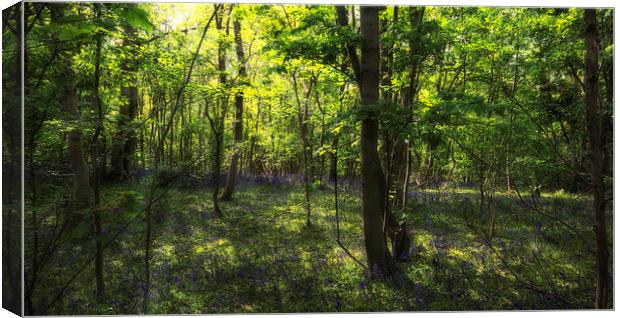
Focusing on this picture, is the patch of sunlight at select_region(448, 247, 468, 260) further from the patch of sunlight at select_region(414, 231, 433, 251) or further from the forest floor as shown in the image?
the patch of sunlight at select_region(414, 231, 433, 251)

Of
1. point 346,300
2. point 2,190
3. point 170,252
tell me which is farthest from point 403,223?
point 2,190

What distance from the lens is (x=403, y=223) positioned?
183 inches

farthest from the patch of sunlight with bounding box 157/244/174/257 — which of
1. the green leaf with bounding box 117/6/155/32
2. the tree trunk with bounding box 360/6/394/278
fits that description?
the green leaf with bounding box 117/6/155/32

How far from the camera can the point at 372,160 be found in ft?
13.4

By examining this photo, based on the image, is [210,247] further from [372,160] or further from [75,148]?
[372,160]

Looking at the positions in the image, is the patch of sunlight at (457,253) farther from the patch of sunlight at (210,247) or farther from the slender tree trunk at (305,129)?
the patch of sunlight at (210,247)

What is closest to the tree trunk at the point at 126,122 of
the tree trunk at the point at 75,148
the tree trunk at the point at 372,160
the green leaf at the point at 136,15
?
the tree trunk at the point at 75,148

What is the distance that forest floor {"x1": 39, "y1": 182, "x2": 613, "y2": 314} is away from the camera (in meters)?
3.99

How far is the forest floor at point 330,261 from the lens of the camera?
3994 millimetres

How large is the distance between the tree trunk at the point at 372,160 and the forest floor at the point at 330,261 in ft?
0.76

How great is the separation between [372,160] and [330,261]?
131cm

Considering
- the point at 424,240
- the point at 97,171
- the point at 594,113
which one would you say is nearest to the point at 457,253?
the point at 424,240

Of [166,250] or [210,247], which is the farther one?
[210,247]

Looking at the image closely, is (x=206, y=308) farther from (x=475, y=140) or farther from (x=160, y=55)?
(x=475, y=140)
